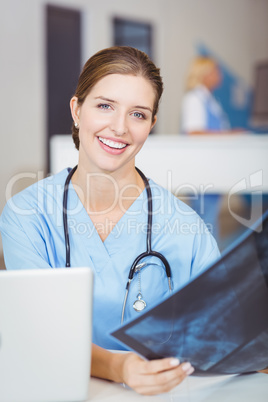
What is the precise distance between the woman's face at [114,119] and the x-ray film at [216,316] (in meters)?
0.32

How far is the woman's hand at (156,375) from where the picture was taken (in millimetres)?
683

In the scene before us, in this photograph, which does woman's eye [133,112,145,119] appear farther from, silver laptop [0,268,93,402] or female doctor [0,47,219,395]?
silver laptop [0,268,93,402]

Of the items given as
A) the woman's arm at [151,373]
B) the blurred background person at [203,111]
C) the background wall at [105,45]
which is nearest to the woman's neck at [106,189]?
the woman's arm at [151,373]

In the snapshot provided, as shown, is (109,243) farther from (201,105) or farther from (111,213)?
(201,105)

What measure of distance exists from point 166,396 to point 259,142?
219 cm

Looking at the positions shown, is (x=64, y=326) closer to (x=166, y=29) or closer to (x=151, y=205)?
(x=151, y=205)

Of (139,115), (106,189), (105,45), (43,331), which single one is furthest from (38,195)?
(105,45)

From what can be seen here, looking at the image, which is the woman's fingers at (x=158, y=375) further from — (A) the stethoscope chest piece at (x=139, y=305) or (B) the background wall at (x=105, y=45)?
(B) the background wall at (x=105, y=45)

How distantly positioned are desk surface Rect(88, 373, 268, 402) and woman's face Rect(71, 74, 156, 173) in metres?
0.38

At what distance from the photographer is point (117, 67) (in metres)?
0.89

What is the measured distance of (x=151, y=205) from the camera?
1.00 m

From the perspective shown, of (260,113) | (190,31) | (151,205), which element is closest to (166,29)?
(190,31)

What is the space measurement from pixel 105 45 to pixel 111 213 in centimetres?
363

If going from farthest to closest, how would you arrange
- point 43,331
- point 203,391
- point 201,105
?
point 201,105, point 203,391, point 43,331
